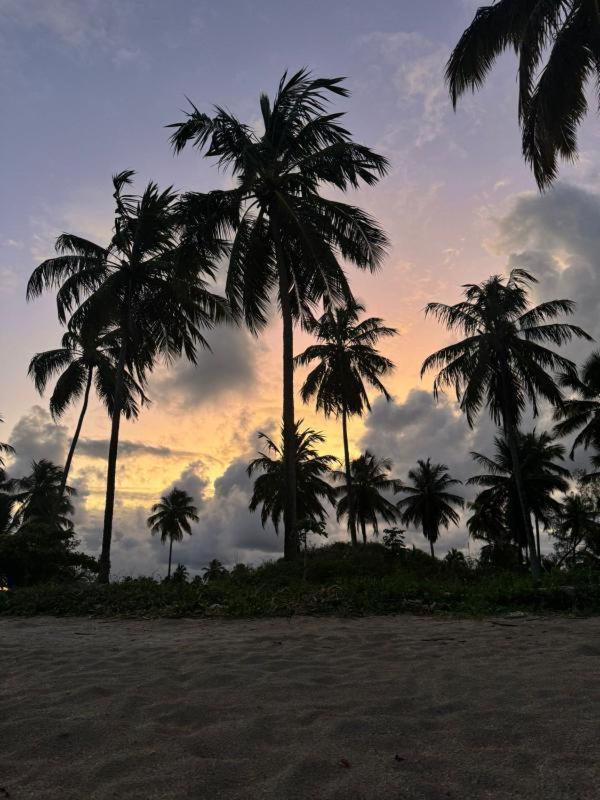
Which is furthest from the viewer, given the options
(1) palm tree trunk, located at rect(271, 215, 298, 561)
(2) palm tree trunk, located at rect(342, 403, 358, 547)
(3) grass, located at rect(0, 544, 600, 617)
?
(2) palm tree trunk, located at rect(342, 403, 358, 547)

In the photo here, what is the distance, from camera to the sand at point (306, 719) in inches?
96.6

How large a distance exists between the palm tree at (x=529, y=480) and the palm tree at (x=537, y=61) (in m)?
24.0

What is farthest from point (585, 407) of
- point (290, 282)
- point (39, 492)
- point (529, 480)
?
point (39, 492)

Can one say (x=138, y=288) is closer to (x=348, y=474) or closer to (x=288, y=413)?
(x=288, y=413)

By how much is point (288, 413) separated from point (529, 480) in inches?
875

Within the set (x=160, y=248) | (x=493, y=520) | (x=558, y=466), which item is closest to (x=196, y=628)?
(x=160, y=248)

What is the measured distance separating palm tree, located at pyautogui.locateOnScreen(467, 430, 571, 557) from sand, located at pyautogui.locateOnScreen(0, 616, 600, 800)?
1113 inches

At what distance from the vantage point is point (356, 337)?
26891mm

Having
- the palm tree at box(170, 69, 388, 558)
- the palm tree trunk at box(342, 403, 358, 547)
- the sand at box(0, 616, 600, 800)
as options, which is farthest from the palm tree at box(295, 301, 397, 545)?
the sand at box(0, 616, 600, 800)

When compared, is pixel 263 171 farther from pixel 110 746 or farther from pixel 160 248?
pixel 110 746

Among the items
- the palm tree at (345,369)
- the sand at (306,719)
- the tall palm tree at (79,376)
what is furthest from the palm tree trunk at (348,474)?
the sand at (306,719)

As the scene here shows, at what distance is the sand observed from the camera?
2.45 m

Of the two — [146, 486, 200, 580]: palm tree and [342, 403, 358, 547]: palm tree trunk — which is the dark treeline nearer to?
[342, 403, 358, 547]: palm tree trunk

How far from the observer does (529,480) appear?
3172 cm
